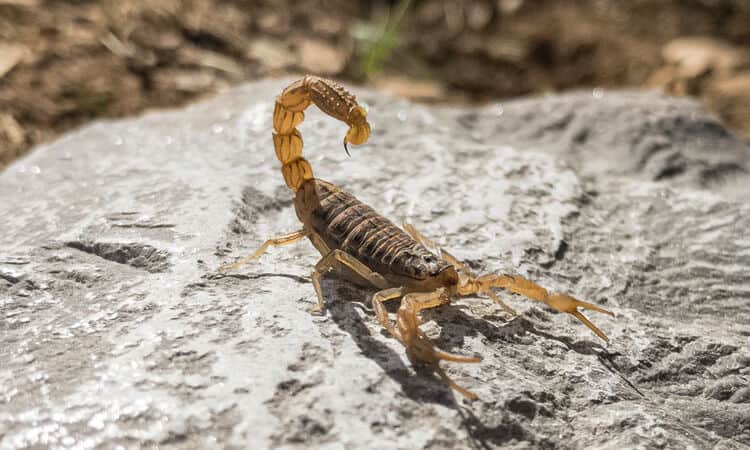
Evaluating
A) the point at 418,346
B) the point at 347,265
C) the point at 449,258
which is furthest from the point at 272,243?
the point at 418,346

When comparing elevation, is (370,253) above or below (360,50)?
below

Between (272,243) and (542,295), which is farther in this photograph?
(272,243)

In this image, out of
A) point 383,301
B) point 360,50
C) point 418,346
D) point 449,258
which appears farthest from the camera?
point 360,50

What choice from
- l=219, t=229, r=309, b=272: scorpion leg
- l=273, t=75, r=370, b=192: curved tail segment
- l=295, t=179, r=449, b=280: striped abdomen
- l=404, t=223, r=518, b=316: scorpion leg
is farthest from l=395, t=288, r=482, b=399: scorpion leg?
l=219, t=229, r=309, b=272: scorpion leg

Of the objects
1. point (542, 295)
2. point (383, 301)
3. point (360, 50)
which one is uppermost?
point (360, 50)

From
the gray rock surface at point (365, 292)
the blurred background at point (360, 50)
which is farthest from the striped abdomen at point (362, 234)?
the blurred background at point (360, 50)

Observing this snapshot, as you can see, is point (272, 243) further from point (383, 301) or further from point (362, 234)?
point (383, 301)
